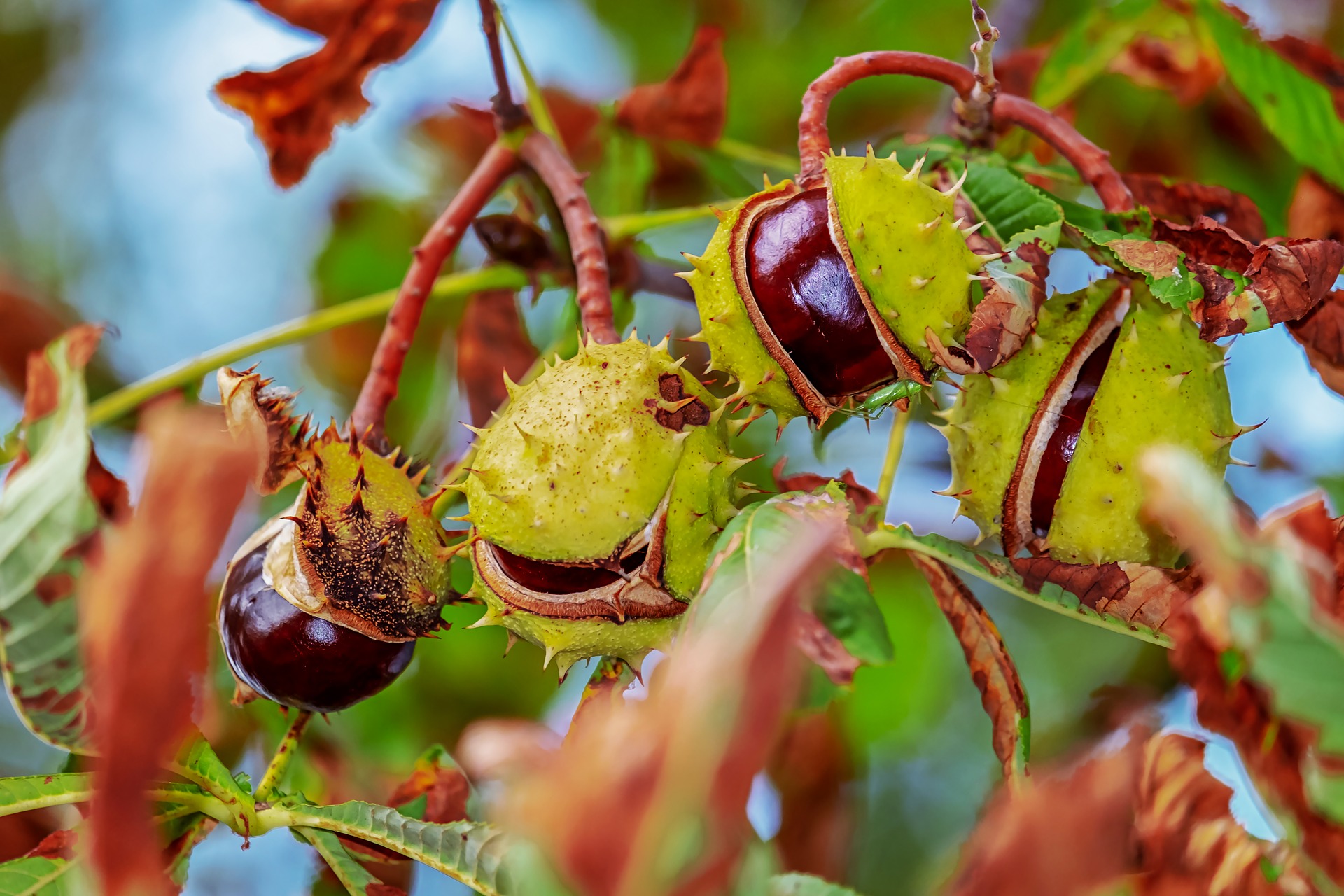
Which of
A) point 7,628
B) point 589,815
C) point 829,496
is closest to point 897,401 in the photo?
point 829,496

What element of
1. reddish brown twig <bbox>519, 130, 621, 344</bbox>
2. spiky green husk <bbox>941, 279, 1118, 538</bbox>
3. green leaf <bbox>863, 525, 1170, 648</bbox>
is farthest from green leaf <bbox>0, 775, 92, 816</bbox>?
spiky green husk <bbox>941, 279, 1118, 538</bbox>

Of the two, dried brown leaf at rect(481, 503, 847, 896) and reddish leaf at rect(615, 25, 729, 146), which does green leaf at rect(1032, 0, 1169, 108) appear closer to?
reddish leaf at rect(615, 25, 729, 146)

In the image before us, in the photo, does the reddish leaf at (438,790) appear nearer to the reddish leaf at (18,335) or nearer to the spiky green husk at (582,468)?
the spiky green husk at (582,468)

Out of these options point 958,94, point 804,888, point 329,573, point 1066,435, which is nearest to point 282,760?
point 329,573

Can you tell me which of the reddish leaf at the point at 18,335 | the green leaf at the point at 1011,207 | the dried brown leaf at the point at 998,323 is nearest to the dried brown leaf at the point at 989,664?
the dried brown leaf at the point at 998,323

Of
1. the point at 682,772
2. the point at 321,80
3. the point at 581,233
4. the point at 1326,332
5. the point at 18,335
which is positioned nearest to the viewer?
the point at 682,772

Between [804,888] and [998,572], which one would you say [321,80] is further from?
[804,888]
